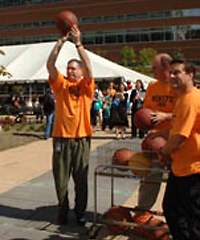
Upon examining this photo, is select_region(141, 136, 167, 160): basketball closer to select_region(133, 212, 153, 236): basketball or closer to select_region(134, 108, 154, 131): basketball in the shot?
select_region(134, 108, 154, 131): basketball

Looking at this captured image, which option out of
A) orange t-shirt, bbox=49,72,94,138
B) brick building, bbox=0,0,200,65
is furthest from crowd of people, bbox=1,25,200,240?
brick building, bbox=0,0,200,65

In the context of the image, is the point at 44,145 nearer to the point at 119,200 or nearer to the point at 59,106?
the point at 119,200

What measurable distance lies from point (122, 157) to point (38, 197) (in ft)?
7.49

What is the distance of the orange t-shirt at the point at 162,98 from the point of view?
→ 4.38m

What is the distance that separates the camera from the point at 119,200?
231 inches

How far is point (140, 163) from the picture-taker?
4113mm

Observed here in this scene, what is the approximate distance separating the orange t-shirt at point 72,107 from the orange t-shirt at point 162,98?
0.80 meters

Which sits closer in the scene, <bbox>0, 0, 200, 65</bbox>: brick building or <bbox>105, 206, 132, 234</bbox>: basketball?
<bbox>105, 206, 132, 234</bbox>: basketball

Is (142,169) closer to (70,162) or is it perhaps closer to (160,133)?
(160,133)

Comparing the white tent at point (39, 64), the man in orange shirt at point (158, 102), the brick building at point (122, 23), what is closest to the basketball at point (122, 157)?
the man in orange shirt at point (158, 102)

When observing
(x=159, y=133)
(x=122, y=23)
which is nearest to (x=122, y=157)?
(x=159, y=133)

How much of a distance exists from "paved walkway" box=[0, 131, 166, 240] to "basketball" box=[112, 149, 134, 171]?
205 millimetres

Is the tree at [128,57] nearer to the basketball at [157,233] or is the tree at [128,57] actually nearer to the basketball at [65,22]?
the basketball at [65,22]

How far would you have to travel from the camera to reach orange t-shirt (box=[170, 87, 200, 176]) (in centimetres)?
314
